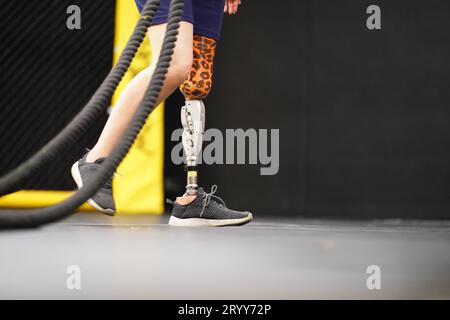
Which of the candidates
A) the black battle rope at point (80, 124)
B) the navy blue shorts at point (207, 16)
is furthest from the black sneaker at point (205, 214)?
the black battle rope at point (80, 124)

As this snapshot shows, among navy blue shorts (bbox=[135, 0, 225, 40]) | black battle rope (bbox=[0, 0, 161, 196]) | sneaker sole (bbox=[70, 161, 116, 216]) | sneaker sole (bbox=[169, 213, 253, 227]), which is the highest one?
navy blue shorts (bbox=[135, 0, 225, 40])

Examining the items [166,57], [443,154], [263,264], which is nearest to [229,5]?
[166,57]

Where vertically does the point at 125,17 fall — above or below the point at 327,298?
above

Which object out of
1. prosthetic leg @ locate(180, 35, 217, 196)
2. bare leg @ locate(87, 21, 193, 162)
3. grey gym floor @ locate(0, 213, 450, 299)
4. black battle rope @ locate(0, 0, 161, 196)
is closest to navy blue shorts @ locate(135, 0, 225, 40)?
prosthetic leg @ locate(180, 35, 217, 196)

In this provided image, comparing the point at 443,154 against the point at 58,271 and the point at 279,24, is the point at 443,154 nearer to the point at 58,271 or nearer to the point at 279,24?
the point at 279,24

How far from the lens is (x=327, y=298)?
2.65ft

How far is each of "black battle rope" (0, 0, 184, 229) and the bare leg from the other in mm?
283

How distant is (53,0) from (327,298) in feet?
12.0

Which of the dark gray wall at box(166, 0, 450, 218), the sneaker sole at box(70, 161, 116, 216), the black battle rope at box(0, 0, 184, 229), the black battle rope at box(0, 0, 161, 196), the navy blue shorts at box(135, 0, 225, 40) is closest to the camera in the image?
the black battle rope at box(0, 0, 184, 229)

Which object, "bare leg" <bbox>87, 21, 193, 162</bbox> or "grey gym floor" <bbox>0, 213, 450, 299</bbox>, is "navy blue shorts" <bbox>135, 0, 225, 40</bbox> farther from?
"grey gym floor" <bbox>0, 213, 450, 299</bbox>

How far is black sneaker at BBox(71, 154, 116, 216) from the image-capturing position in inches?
50.6

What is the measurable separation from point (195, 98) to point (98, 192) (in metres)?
0.62

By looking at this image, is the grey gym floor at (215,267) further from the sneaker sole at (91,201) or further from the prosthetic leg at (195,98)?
the prosthetic leg at (195,98)
